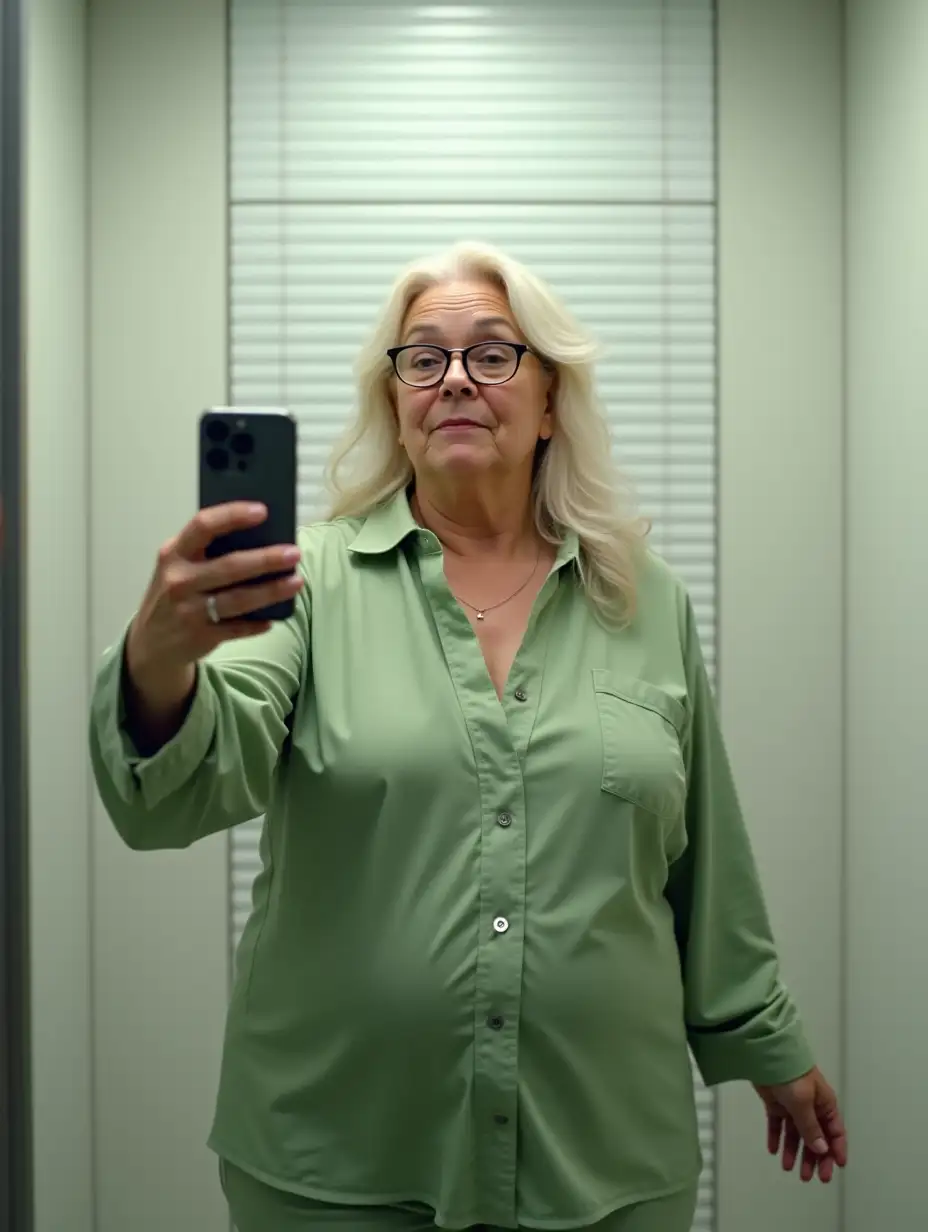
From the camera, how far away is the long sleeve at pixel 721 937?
1.58 metres

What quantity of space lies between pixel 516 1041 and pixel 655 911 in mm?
265

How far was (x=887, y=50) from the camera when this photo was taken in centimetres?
228

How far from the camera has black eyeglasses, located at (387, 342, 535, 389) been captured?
5.17 ft

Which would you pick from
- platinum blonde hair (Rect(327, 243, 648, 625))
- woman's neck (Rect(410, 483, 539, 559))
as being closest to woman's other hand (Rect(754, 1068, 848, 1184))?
platinum blonde hair (Rect(327, 243, 648, 625))

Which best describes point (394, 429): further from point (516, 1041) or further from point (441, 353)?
point (516, 1041)

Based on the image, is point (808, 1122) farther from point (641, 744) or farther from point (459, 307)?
point (459, 307)

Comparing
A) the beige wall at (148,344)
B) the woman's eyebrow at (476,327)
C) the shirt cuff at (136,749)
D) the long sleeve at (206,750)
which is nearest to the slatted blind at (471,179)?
the beige wall at (148,344)

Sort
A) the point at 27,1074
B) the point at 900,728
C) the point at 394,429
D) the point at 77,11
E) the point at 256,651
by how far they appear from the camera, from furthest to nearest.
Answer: the point at 77,11, the point at 900,728, the point at 394,429, the point at 27,1074, the point at 256,651

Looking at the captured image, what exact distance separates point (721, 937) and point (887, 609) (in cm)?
94

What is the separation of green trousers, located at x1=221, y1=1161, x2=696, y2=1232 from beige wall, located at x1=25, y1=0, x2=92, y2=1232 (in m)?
0.83

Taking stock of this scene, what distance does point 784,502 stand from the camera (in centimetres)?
251

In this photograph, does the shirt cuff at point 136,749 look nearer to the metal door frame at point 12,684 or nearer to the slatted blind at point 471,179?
the metal door frame at point 12,684

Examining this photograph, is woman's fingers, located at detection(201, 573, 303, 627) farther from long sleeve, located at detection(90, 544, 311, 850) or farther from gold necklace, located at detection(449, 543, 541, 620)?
gold necklace, located at detection(449, 543, 541, 620)

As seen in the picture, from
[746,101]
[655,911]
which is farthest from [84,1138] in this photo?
[746,101]
